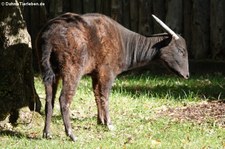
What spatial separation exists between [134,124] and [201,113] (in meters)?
1.25

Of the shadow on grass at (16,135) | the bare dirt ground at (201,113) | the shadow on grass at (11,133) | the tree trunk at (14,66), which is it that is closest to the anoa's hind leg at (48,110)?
the shadow on grass at (16,135)

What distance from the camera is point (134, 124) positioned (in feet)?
28.5

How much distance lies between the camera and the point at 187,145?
7.45m

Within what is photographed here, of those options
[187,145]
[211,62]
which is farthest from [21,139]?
[211,62]

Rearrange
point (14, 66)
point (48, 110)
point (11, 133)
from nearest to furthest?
point (48, 110), point (11, 133), point (14, 66)

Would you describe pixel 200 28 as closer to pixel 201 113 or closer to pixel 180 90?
pixel 180 90

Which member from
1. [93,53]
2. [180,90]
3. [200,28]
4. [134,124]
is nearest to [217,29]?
[200,28]

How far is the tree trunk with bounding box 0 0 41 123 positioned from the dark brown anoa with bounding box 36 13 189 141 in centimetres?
57

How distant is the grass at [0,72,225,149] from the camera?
7578mm

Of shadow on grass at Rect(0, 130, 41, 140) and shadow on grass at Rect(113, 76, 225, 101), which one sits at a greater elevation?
shadow on grass at Rect(0, 130, 41, 140)

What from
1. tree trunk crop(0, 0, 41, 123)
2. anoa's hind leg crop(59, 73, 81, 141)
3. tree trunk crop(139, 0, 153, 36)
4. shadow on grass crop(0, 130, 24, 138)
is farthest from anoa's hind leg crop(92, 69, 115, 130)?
tree trunk crop(139, 0, 153, 36)

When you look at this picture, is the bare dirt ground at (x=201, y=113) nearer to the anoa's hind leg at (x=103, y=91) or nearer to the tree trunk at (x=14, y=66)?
the anoa's hind leg at (x=103, y=91)

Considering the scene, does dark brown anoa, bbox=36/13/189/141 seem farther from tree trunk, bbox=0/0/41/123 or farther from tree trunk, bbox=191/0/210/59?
tree trunk, bbox=191/0/210/59

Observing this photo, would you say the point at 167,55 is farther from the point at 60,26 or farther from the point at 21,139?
the point at 21,139
